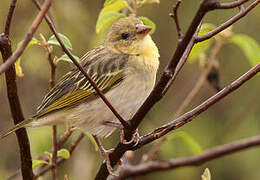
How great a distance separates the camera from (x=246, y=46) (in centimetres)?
288

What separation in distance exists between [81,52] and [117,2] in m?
2.22

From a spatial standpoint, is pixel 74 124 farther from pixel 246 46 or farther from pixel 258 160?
pixel 258 160

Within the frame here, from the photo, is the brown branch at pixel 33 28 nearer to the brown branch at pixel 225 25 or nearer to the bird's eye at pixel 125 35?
the brown branch at pixel 225 25

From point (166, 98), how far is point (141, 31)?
227 centimetres

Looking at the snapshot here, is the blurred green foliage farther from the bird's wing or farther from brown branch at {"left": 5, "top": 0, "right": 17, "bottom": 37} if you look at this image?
brown branch at {"left": 5, "top": 0, "right": 17, "bottom": 37}

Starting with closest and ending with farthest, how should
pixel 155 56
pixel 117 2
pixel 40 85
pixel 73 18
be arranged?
1. pixel 117 2
2. pixel 155 56
3. pixel 73 18
4. pixel 40 85

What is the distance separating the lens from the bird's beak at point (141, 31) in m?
2.79

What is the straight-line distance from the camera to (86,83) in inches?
114

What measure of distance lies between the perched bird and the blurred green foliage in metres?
0.92

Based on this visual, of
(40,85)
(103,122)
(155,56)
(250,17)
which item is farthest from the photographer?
(250,17)

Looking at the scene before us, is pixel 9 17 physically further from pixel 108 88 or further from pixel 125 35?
pixel 125 35

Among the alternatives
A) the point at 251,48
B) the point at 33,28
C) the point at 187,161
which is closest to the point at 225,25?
the point at 33,28

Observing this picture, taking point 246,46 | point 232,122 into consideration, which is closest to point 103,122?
point 246,46

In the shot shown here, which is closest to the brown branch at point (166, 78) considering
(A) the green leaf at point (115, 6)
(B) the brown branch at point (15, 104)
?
(B) the brown branch at point (15, 104)
